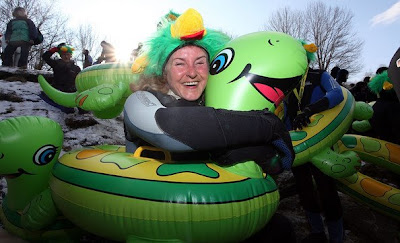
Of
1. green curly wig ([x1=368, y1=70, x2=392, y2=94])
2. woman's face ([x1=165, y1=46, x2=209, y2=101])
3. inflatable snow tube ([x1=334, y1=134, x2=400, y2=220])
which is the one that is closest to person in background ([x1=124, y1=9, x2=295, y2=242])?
woman's face ([x1=165, y1=46, x2=209, y2=101])

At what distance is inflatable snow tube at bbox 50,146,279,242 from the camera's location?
1.06m

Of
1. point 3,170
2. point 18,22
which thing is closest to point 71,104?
point 3,170

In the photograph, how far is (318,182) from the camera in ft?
8.37

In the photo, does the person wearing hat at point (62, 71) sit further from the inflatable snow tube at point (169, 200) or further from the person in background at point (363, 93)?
the person in background at point (363, 93)

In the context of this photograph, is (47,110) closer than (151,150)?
No

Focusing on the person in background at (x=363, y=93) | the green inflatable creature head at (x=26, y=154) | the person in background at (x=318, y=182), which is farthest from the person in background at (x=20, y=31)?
the person in background at (x=363, y=93)

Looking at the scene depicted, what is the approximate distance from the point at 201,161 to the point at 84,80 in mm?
1195

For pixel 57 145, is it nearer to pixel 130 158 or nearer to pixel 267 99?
pixel 130 158

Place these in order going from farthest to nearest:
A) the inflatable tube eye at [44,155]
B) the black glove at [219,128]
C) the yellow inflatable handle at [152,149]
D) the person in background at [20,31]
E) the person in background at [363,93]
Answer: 1. the person in background at [363,93]
2. the person in background at [20,31]
3. the inflatable tube eye at [44,155]
4. the yellow inflatable handle at [152,149]
5. the black glove at [219,128]

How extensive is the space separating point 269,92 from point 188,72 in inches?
17.0

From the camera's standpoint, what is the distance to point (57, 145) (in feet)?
6.32

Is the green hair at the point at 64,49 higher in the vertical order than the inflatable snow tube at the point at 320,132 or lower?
higher

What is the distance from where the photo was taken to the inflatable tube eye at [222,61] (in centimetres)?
143

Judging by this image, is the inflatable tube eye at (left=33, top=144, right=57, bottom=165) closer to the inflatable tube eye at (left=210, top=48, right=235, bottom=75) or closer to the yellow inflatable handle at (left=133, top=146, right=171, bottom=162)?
the yellow inflatable handle at (left=133, top=146, right=171, bottom=162)
